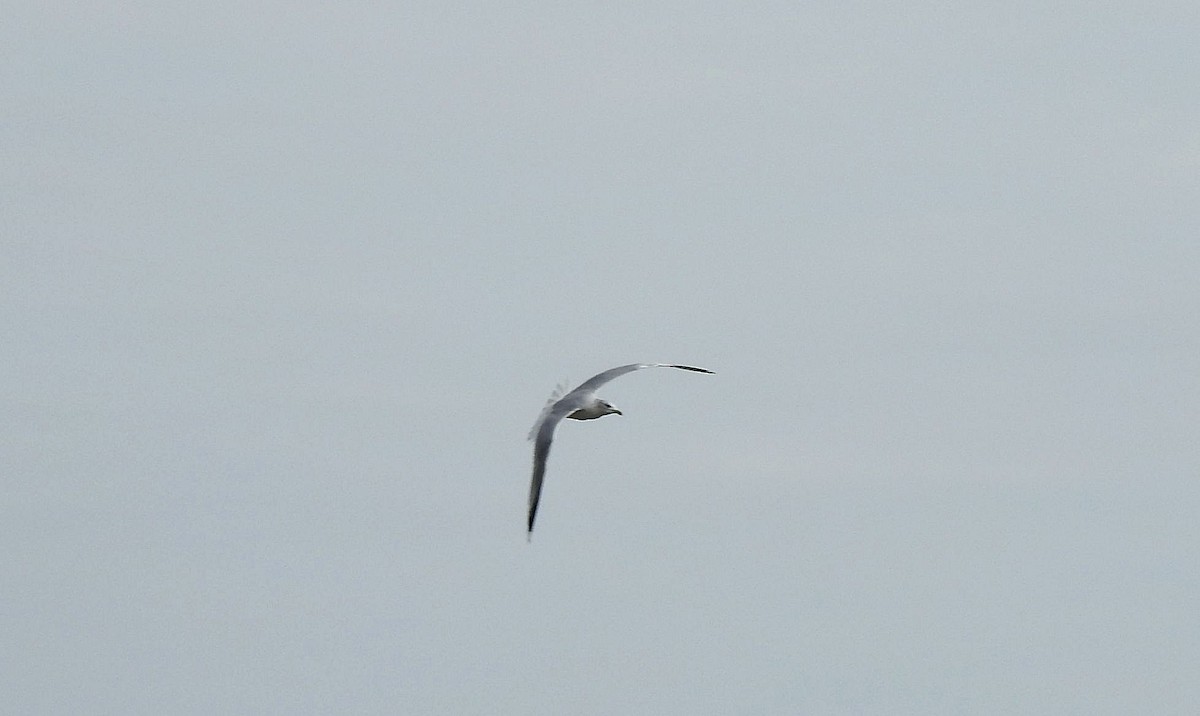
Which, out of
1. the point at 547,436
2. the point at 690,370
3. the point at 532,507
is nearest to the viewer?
the point at 532,507

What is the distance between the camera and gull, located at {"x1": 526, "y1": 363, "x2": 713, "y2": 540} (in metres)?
85.9

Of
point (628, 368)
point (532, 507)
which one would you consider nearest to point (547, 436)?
point (532, 507)

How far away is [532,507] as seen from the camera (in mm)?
84125

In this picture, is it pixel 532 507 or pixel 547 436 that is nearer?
pixel 532 507

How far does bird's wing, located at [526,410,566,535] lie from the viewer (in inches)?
3319

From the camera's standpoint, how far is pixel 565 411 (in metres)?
94.1

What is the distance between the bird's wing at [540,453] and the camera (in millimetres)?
84312

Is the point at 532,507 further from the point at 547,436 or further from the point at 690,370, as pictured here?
the point at 690,370

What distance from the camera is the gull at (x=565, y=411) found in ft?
282

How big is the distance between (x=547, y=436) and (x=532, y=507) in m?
6.21

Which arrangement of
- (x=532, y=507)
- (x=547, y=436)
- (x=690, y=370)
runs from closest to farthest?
(x=532, y=507) < (x=547, y=436) < (x=690, y=370)

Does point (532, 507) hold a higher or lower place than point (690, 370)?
lower

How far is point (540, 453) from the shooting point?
88.1 meters

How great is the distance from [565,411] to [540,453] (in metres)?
6.19
